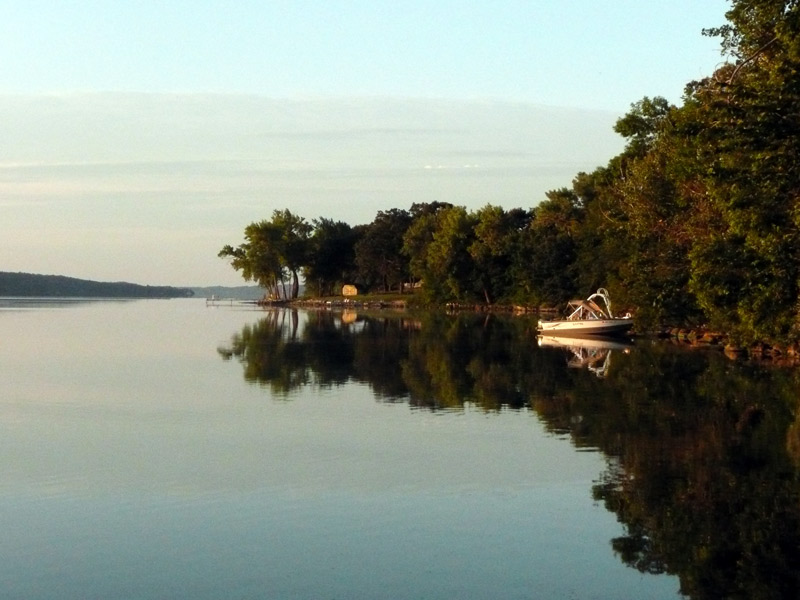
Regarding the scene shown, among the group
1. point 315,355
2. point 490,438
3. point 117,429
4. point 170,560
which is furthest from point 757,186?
point 315,355

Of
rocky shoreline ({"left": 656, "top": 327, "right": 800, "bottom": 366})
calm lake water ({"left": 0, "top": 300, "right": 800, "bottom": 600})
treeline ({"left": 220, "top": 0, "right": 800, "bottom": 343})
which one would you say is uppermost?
treeline ({"left": 220, "top": 0, "right": 800, "bottom": 343})

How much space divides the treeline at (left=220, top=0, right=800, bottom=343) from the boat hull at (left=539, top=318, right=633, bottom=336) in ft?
6.20

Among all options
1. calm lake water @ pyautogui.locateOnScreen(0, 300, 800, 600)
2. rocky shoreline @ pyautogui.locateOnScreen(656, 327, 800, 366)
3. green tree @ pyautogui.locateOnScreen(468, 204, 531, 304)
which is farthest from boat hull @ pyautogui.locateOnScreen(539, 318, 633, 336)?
green tree @ pyautogui.locateOnScreen(468, 204, 531, 304)

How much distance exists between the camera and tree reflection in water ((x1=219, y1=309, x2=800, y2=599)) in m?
13.4

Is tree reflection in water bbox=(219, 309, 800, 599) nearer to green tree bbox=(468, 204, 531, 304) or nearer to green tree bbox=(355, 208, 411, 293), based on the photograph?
green tree bbox=(468, 204, 531, 304)

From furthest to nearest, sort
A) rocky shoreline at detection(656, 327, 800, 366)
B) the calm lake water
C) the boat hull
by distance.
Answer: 1. the boat hull
2. rocky shoreline at detection(656, 327, 800, 366)
3. the calm lake water

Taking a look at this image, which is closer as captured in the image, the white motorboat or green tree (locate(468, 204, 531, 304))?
the white motorboat

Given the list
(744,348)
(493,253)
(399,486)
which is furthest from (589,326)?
(493,253)

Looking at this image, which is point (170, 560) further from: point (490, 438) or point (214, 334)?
point (214, 334)

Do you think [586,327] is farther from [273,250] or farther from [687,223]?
[273,250]

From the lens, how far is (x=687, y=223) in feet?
149

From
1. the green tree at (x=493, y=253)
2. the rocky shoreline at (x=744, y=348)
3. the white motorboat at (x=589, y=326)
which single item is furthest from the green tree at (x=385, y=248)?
the rocky shoreline at (x=744, y=348)

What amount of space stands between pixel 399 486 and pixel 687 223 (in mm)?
30989

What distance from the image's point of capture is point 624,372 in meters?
38.8
